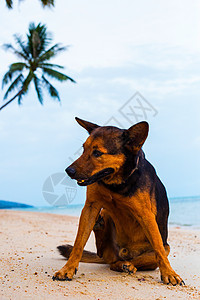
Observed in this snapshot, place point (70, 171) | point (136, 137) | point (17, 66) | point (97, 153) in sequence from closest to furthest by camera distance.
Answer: point (70, 171) → point (97, 153) → point (136, 137) → point (17, 66)

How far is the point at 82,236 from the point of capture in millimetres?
3883

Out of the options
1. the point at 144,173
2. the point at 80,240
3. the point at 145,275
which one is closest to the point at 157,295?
the point at 145,275

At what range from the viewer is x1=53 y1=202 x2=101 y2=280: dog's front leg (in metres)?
3.71

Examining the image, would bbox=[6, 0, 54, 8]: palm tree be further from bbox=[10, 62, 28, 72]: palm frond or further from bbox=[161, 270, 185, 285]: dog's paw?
bbox=[161, 270, 185, 285]: dog's paw

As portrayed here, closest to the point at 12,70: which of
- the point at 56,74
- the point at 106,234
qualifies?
the point at 56,74

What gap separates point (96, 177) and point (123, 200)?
1.61ft

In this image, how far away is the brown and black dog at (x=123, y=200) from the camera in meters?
3.56

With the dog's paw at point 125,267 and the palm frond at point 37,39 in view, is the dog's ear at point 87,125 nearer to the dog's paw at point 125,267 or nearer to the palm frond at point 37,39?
the dog's paw at point 125,267

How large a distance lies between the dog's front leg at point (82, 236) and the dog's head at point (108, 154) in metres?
0.44

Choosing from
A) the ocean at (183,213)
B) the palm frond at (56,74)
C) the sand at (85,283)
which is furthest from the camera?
the palm frond at (56,74)

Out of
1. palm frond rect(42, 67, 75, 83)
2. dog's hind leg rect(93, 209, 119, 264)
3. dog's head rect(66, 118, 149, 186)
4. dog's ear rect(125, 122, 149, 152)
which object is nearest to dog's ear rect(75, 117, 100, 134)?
dog's head rect(66, 118, 149, 186)

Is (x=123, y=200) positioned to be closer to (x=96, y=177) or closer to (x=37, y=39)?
→ (x=96, y=177)

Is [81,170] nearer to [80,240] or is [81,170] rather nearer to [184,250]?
[80,240]

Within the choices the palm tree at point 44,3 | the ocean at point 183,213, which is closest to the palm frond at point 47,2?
the palm tree at point 44,3
